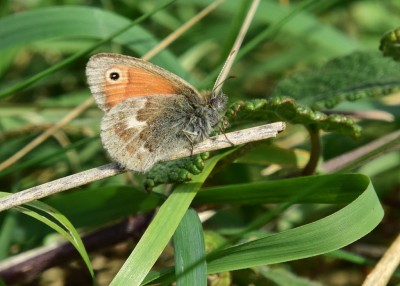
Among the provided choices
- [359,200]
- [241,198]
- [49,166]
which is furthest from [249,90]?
[359,200]

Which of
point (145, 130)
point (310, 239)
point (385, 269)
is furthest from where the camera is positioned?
point (145, 130)

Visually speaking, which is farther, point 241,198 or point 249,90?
point 249,90

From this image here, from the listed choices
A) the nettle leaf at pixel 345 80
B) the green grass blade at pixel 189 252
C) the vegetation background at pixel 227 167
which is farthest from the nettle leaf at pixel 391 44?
the green grass blade at pixel 189 252

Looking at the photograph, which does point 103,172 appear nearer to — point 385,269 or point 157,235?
point 157,235

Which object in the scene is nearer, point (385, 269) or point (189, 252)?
point (189, 252)

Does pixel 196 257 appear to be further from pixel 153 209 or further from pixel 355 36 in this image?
pixel 355 36

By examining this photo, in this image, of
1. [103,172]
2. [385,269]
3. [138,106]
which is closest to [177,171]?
[103,172]

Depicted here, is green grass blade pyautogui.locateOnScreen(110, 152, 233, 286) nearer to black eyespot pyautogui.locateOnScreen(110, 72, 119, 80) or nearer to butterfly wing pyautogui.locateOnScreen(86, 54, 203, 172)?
butterfly wing pyautogui.locateOnScreen(86, 54, 203, 172)
